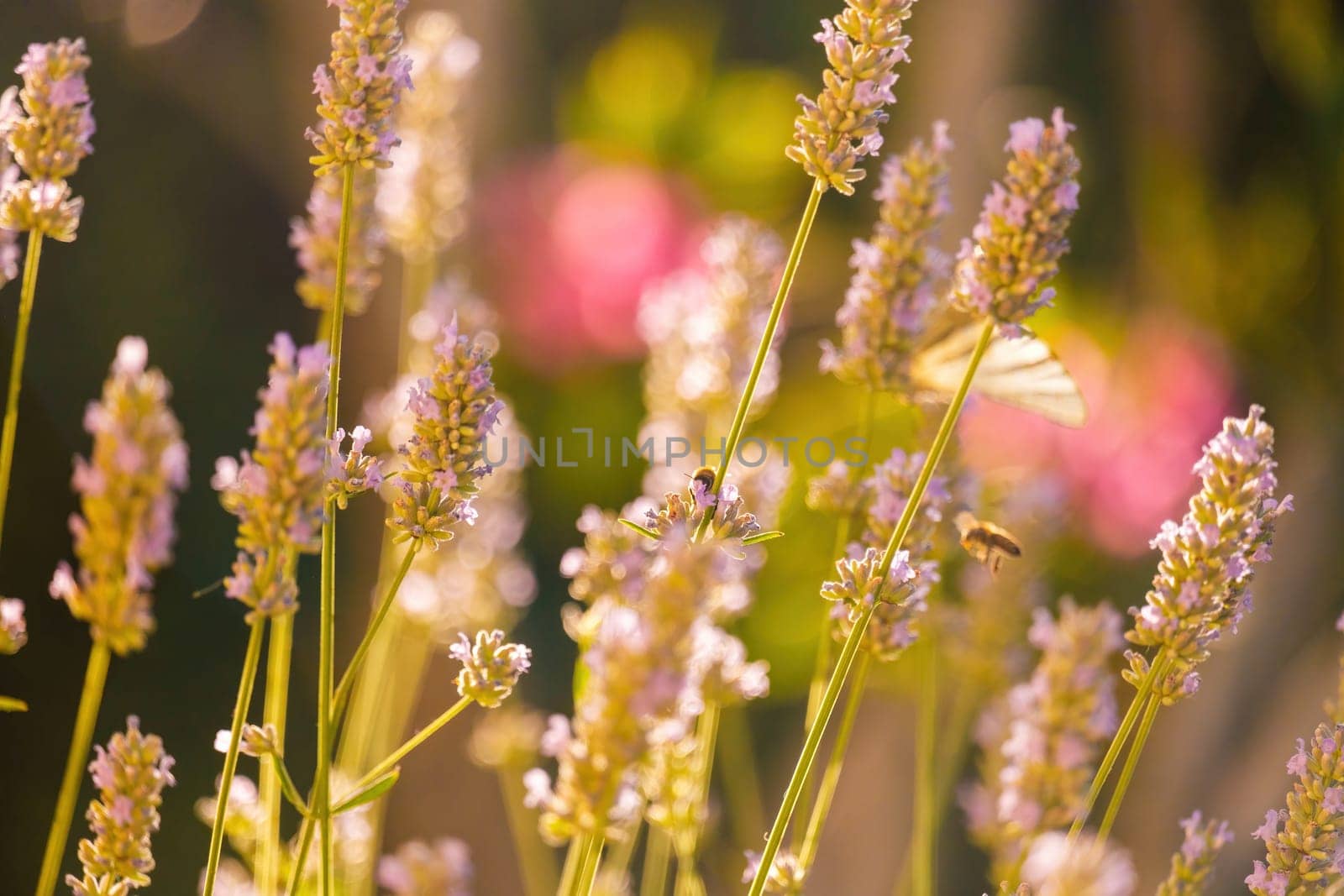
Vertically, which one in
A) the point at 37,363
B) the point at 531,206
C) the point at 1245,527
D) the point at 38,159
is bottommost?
the point at 1245,527

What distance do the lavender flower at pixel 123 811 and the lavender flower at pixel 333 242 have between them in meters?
0.32

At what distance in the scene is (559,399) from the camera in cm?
153

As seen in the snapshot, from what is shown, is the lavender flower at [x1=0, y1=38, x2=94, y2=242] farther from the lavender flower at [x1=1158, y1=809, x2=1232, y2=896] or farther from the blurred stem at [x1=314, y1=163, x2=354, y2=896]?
the lavender flower at [x1=1158, y1=809, x2=1232, y2=896]

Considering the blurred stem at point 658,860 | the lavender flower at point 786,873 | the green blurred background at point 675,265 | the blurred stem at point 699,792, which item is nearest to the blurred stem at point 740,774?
the green blurred background at point 675,265

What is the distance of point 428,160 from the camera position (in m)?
0.93

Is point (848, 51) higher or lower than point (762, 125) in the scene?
lower

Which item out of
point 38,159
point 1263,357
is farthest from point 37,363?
point 1263,357

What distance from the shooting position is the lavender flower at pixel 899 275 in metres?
0.60

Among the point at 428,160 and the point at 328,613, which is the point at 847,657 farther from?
the point at 428,160

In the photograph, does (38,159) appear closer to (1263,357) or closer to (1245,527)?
(1245,527)

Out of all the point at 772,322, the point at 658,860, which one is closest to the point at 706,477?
the point at 772,322

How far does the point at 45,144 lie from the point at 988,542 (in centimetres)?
56

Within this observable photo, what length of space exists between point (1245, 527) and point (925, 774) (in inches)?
11.4

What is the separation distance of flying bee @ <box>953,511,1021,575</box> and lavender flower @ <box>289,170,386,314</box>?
1.37ft
